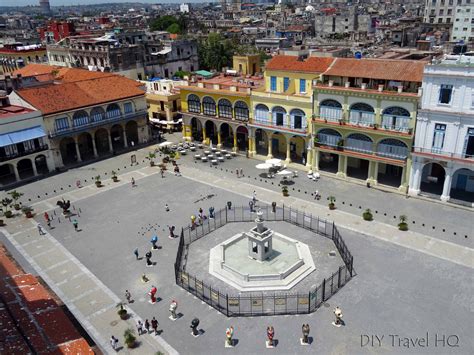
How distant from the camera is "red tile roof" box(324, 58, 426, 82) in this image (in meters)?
46.9

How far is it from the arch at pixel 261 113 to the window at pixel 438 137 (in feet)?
73.8

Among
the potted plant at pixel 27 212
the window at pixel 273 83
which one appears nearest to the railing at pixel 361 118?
the window at pixel 273 83

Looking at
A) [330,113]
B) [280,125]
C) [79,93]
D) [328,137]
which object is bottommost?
[328,137]

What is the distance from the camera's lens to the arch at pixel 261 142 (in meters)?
66.0

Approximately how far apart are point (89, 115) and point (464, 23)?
12873 cm

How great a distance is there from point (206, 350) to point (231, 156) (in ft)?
133

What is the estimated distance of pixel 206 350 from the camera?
27.7 meters

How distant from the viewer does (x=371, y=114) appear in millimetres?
49406

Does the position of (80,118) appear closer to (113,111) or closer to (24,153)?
(113,111)

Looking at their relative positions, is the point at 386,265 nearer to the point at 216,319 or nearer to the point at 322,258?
the point at 322,258

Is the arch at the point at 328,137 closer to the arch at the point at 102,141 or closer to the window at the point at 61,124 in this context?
the arch at the point at 102,141

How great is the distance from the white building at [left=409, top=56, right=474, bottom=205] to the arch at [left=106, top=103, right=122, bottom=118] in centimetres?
4421

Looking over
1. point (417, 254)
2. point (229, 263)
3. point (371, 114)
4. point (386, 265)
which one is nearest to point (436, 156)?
point (371, 114)

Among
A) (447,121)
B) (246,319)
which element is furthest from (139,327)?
(447,121)
